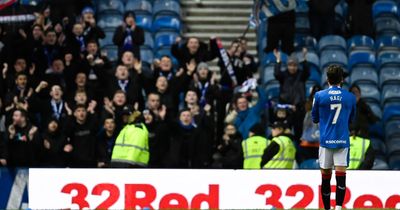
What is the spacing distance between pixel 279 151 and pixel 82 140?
11.4ft

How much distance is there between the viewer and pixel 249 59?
20547 millimetres

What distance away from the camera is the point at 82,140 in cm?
1900

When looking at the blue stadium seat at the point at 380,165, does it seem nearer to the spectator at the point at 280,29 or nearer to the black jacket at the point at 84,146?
the spectator at the point at 280,29

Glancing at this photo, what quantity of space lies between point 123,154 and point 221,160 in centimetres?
186

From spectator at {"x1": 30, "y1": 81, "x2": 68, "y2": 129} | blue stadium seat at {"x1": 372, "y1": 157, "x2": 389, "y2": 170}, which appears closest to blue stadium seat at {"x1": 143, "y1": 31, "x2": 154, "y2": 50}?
spectator at {"x1": 30, "y1": 81, "x2": 68, "y2": 129}

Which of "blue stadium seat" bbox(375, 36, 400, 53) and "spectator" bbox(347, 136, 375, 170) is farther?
"blue stadium seat" bbox(375, 36, 400, 53)

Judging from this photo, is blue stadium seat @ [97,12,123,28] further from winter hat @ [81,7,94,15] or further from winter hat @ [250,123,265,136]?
winter hat @ [250,123,265,136]

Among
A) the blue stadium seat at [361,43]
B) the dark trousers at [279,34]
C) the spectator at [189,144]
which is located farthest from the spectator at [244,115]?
the blue stadium seat at [361,43]

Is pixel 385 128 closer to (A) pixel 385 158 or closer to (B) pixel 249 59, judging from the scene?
(A) pixel 385 158

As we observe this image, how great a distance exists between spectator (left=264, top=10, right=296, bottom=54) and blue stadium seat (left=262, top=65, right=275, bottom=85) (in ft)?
1.19

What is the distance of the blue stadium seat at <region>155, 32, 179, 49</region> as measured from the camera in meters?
22.2

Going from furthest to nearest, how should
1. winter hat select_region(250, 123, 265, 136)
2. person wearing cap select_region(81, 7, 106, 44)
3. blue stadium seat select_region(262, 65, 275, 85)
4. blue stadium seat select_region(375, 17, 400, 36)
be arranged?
blue stadium seat select_region(375, 17, 400, 36)
blue stadium seat select_region(262, 65, 275, 85)
person wearing cap select_region(81, 7, 106, 44)
winter hat select_region(250, 123, 265, 136)

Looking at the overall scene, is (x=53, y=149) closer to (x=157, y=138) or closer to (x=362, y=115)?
(x=157, y=138)

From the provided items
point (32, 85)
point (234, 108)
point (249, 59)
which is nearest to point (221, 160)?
point (234, 108)
